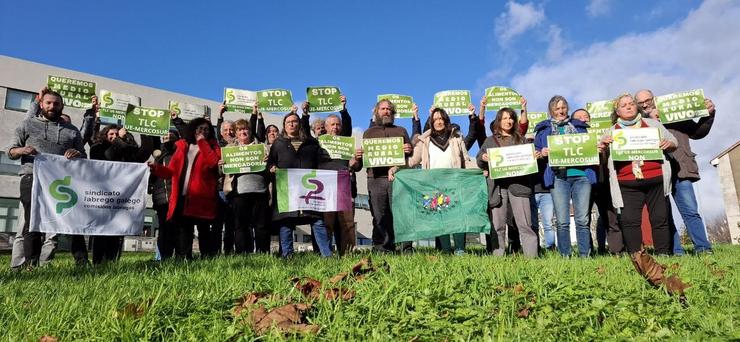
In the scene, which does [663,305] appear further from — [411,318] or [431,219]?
[431,219]

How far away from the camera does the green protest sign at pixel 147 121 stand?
313 inches

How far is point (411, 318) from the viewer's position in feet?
8.44

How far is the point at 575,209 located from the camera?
21.9ft

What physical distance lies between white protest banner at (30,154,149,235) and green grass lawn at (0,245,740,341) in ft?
10.0

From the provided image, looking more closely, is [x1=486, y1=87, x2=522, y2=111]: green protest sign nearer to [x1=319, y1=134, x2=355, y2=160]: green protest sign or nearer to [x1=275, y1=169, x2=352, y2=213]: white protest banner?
[x1=319, y1=134, x2=355, y2=160]: green protest sign

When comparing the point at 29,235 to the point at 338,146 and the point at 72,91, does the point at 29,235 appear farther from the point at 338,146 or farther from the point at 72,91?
the point at 338,146

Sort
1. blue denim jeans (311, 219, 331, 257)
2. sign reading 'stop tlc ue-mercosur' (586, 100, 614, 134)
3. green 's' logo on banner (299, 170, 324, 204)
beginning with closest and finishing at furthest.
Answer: blue denim jeans (311, 219, 331, 257)
green 's' logo on banner (299, 170, 324, 204)
sign reading 'stop tlc ue-mercosur' (586, 100, 614, 134)

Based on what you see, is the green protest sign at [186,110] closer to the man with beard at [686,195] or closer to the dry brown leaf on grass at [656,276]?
the dry brown leaf on grass at [656,276]

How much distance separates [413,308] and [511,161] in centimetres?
443

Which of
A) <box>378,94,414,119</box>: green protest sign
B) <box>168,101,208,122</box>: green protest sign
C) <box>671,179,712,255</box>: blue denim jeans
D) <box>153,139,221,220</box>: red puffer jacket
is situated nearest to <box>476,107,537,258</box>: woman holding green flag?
<box>671,179,712,255</box>: blue denim jeans

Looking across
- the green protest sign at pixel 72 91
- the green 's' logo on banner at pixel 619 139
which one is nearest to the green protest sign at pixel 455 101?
the green 's' logo on banner at pixel 619 139

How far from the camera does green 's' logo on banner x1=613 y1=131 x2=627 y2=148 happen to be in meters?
6.55

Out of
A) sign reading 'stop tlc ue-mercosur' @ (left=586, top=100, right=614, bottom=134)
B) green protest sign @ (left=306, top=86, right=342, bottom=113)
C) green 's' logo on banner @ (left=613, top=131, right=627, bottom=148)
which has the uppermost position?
green protest sign @ (left=306, top=86, right=342, bottom=113)

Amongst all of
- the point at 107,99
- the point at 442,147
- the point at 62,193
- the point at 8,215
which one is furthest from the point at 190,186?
the point at 8,215
